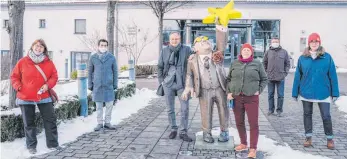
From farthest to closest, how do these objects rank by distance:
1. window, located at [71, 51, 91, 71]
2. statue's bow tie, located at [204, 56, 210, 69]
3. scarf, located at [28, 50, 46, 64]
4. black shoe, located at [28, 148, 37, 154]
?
window, located at [71, 51, 91, 71] < statue's bow tie, located at [204, 56, 210, 69] < scarf, located at [28, 50, 46, 64] < black shoe, located at [28, 148, 37, 154]

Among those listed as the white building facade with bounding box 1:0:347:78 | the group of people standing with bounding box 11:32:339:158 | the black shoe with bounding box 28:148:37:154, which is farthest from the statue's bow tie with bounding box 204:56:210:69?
the white building facade with bounding box 1:0:347:78

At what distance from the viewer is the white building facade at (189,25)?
85.1 feet

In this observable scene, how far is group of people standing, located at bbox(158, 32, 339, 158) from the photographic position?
17.7 feet

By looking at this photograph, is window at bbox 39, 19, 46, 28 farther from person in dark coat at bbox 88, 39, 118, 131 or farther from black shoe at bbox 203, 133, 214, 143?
black shoe at bbox 203, 133, 214, 143

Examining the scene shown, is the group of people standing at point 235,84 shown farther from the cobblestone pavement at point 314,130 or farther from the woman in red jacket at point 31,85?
the cobblestone pavement at point 314,130

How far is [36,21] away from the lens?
2939 cm

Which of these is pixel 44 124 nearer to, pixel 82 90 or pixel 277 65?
pixel 82 90

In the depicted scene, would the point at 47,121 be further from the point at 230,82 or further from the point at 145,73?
the point at 145,73

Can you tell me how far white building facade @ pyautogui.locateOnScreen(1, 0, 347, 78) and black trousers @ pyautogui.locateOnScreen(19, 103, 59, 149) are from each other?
2119cm

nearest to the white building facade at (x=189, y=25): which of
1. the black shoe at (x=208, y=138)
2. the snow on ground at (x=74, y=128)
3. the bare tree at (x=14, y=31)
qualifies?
the snow on ground at (x=74, y=128)

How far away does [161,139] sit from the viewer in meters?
6.46

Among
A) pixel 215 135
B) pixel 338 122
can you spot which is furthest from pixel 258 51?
pixel 215 135

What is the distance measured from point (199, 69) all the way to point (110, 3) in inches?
238

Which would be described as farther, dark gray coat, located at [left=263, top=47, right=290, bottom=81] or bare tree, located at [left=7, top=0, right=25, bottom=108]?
dark gray coat, located at [left=263, top=47, right=290, bottom=81]
